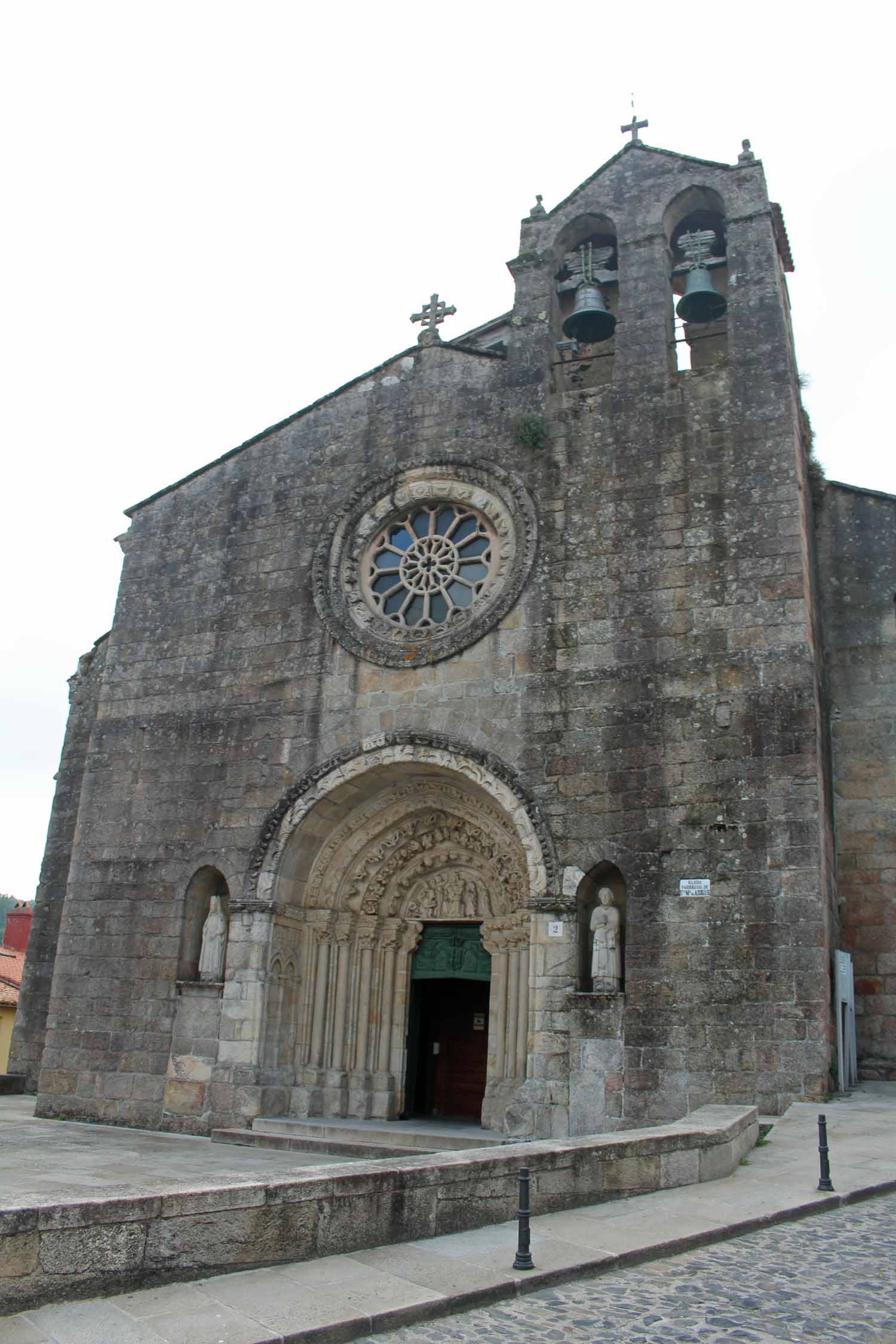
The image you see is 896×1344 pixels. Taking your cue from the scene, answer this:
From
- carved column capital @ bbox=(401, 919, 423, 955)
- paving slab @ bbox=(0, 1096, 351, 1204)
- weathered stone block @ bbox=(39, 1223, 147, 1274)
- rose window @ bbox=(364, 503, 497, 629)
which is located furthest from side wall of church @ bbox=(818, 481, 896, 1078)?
weathered stone block @ bbox=(39, 1223, 147, 1274)

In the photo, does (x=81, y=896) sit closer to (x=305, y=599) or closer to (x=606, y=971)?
(x=305, y=599)

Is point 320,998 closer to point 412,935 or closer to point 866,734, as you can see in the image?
point 412,935

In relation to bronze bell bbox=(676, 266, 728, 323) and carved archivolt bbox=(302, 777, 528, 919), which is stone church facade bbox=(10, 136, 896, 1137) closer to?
carved archivolt bbox=(302, 777, 528, 919)

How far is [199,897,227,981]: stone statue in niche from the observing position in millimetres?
12398

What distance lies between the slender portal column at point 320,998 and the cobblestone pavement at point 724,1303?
23.7 feet

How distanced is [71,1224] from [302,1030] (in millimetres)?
8372

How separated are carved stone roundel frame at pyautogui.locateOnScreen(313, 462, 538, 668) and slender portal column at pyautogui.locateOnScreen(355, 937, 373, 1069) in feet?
11.0

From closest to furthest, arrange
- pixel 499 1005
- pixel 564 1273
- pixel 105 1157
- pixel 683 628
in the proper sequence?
pixel 564 1273 → pixel 105 1157 → pixel 683 628 → pixel 499 1005

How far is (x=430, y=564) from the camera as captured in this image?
1326cm

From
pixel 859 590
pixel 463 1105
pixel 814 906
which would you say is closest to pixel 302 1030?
pixel 463 1105

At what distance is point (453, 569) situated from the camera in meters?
13.1

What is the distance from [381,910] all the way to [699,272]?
8.31m

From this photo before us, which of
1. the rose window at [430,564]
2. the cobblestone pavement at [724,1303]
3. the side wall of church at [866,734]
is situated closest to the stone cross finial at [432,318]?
the rose window at [430,564]

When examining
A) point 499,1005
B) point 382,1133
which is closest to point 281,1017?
point 382,1133
